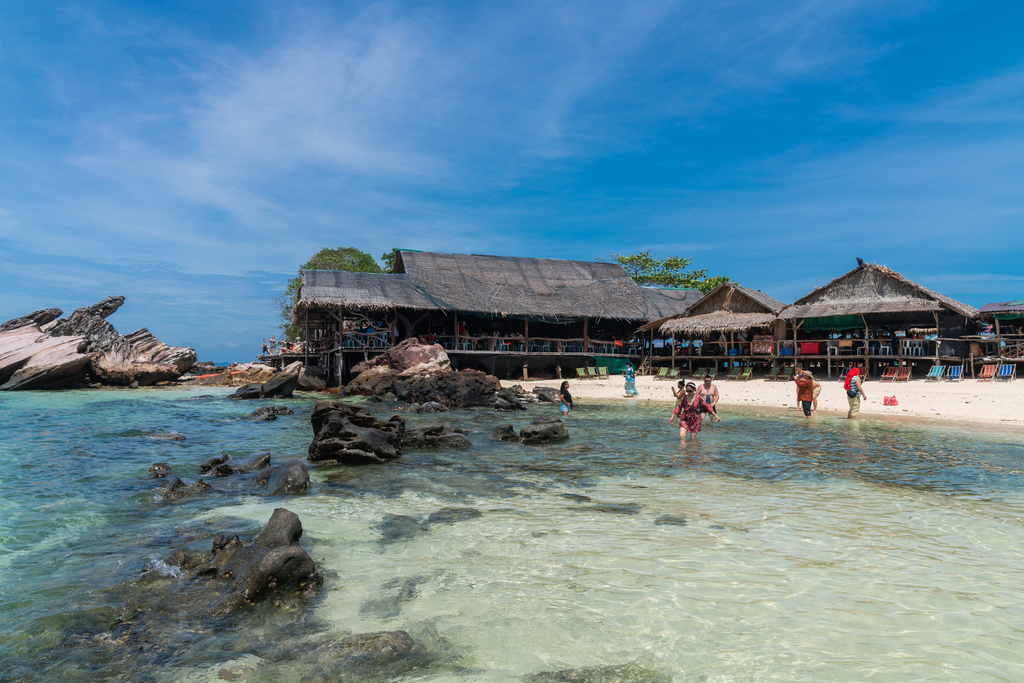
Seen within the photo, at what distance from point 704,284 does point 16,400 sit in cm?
4130

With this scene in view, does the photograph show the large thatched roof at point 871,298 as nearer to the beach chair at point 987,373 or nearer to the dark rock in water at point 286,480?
the beach chair at point 987,373

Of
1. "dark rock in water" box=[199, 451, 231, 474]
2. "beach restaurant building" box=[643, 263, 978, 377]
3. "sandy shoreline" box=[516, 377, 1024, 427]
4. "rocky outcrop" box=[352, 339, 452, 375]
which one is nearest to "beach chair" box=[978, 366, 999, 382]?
"sandy shoreline" box=[516, 377, 1024, 427]

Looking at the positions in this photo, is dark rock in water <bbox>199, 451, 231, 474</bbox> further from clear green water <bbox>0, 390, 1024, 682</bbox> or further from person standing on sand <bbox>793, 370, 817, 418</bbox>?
person standing on sand <bbox>793, 370, 817, 418</bbox>

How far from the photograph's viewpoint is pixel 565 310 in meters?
28.9

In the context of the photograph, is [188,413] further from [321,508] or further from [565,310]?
[565,310]

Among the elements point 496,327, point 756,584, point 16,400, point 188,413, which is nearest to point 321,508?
point 756,584

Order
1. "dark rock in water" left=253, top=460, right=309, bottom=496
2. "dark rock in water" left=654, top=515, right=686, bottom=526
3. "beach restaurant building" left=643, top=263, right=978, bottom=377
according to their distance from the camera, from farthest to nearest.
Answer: "beach restaurant building" left=643, top=263, right=978, bottom=377 < "dark rock in water" left=253, top=460, right=309, bottom=496 < "dark rock in water" left=654, top=515, right=686, bottom=526

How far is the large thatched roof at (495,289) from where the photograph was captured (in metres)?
25.4

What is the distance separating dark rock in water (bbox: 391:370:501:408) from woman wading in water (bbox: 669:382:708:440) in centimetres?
909

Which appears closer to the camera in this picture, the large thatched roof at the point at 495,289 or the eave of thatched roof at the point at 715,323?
the large thatched roof at the point at 495,289

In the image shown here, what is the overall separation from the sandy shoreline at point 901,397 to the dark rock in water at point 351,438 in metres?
12.7

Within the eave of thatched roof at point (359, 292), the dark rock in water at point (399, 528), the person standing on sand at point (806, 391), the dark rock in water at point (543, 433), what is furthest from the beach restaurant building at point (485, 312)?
the dark rock in water at point (399, 528)

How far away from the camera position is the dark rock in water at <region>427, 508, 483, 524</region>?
239 inches

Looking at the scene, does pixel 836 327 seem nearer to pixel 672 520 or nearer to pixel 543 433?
pixel 543 433
